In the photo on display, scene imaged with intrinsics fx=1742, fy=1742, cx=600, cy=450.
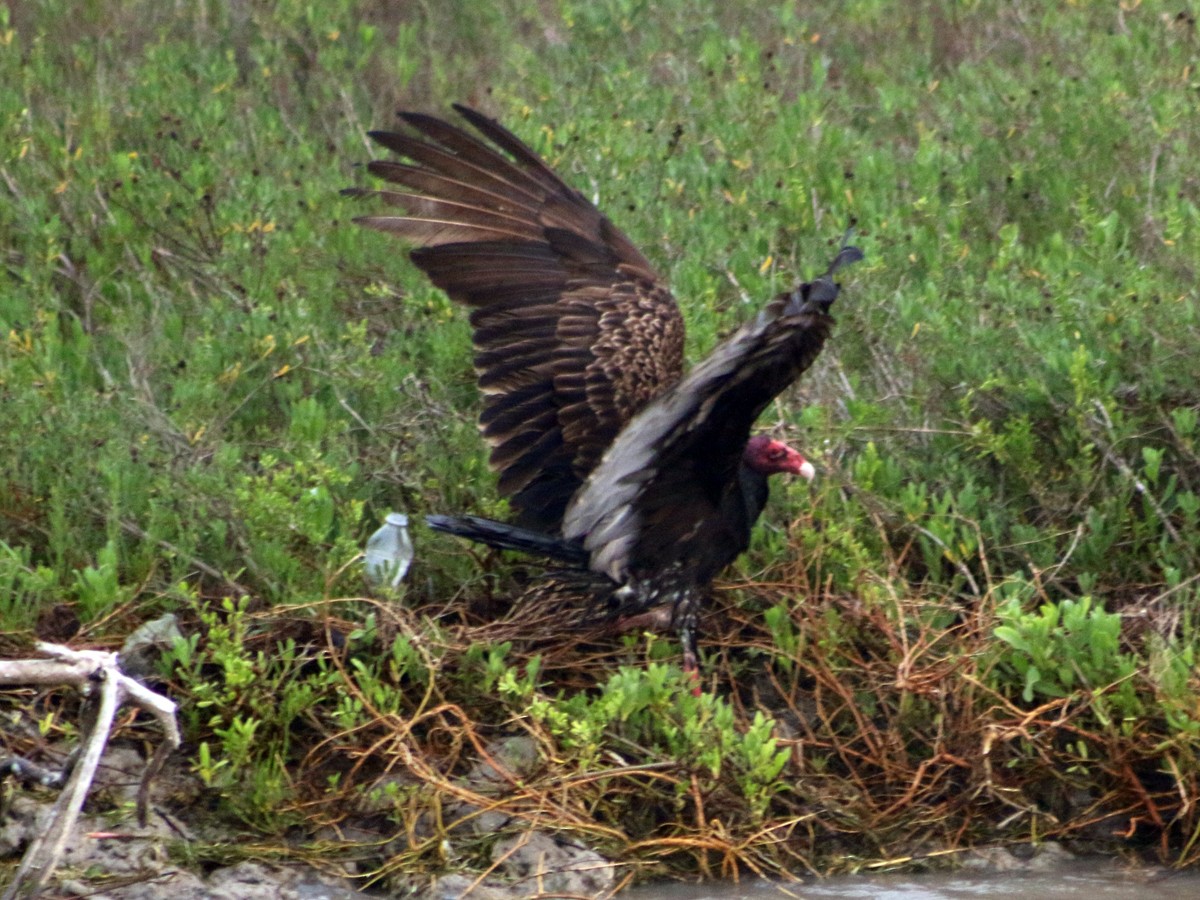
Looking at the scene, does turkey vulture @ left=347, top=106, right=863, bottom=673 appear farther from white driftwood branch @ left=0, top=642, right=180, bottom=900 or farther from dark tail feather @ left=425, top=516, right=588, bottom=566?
white driftwood branch @ left=0, top=642, right=180, bottom=900

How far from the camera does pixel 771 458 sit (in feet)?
16.1

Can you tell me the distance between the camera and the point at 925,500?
503cm

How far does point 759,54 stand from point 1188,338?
3.19m

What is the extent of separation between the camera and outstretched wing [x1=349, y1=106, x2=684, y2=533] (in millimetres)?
4871

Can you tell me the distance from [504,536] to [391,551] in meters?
0.44

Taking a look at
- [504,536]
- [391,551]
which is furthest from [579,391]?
[391,551]

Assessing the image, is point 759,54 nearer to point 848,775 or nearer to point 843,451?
point 843,451

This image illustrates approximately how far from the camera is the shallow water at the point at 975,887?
411 cm

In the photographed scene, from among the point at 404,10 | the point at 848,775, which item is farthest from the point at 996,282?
the point at 404,10

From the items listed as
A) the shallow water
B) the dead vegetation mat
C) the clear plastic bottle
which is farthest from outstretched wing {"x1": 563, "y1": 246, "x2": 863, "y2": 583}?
the shallow water

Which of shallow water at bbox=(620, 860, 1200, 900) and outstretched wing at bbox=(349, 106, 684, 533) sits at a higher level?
outstretched wing at bbox=(349, 106, 684, 533)

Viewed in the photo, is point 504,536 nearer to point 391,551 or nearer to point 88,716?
point 391,551

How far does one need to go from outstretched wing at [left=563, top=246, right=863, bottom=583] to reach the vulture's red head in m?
0.13

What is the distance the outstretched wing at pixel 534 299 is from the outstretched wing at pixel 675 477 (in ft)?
0.59
